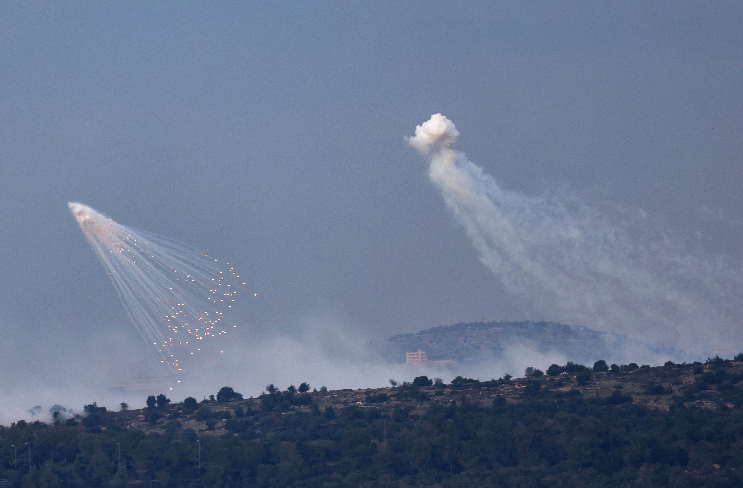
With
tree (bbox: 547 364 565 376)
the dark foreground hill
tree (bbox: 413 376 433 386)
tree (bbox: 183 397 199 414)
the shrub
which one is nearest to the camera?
the dark foreground hill

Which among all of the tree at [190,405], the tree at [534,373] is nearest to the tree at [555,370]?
the tree at [534,373]

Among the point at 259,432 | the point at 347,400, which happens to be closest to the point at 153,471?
the point at 259,432

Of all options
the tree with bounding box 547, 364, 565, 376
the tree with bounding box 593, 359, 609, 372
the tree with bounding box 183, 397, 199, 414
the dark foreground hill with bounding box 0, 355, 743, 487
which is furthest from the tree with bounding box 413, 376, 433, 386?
the tree with bounding box 183, 397, 199, 414

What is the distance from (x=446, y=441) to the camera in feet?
315

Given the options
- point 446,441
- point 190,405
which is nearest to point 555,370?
point 446,441

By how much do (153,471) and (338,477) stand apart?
17.5m

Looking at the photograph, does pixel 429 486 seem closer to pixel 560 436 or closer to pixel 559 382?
pixel 560 436

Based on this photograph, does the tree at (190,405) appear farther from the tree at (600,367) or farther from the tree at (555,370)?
the tree at (600,367)

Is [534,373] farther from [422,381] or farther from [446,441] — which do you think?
[446,441]

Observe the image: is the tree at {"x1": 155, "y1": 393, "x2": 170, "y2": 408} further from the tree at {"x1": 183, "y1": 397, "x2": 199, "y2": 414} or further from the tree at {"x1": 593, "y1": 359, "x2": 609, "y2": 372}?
the tree at {"x1": 593, "y1": 359, "x2": 609, "y2": 372}

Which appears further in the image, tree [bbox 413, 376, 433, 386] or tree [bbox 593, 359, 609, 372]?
tree [bbox 413, 376, 433, 386]

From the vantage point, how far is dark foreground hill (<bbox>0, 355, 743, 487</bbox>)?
3445 inches

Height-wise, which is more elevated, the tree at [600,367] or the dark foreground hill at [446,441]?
the tree at [600,367]

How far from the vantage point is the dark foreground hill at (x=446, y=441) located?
87.5 metres
